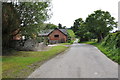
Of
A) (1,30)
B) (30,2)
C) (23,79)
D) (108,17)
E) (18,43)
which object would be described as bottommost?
(23,79)

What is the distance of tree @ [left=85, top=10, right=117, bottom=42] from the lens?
3850 centimetres

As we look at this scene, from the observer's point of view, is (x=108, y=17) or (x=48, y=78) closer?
(x=48, y=78)

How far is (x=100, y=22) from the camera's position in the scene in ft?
127

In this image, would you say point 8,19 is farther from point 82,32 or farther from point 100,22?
point 82,32

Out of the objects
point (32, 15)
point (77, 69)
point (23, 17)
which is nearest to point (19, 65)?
point (77, 69)

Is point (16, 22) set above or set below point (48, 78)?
above

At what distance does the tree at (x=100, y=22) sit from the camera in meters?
38.5

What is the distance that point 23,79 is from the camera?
6398 mm

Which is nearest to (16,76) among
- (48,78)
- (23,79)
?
(23,79)

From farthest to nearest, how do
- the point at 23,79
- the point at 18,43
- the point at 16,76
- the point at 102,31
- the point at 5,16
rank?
the point at 102,31, the point at 18,43, the point at 5,16, the point at 16,76, the point at 23,79

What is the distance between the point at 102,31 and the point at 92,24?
11.1ft

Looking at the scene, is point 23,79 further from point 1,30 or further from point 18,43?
Result: point 18,43

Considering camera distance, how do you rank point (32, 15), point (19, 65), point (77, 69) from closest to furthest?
point (77, 69) < point (19, 65) < point (32, 15)

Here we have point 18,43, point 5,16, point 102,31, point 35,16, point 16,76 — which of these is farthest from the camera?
point 102,31
